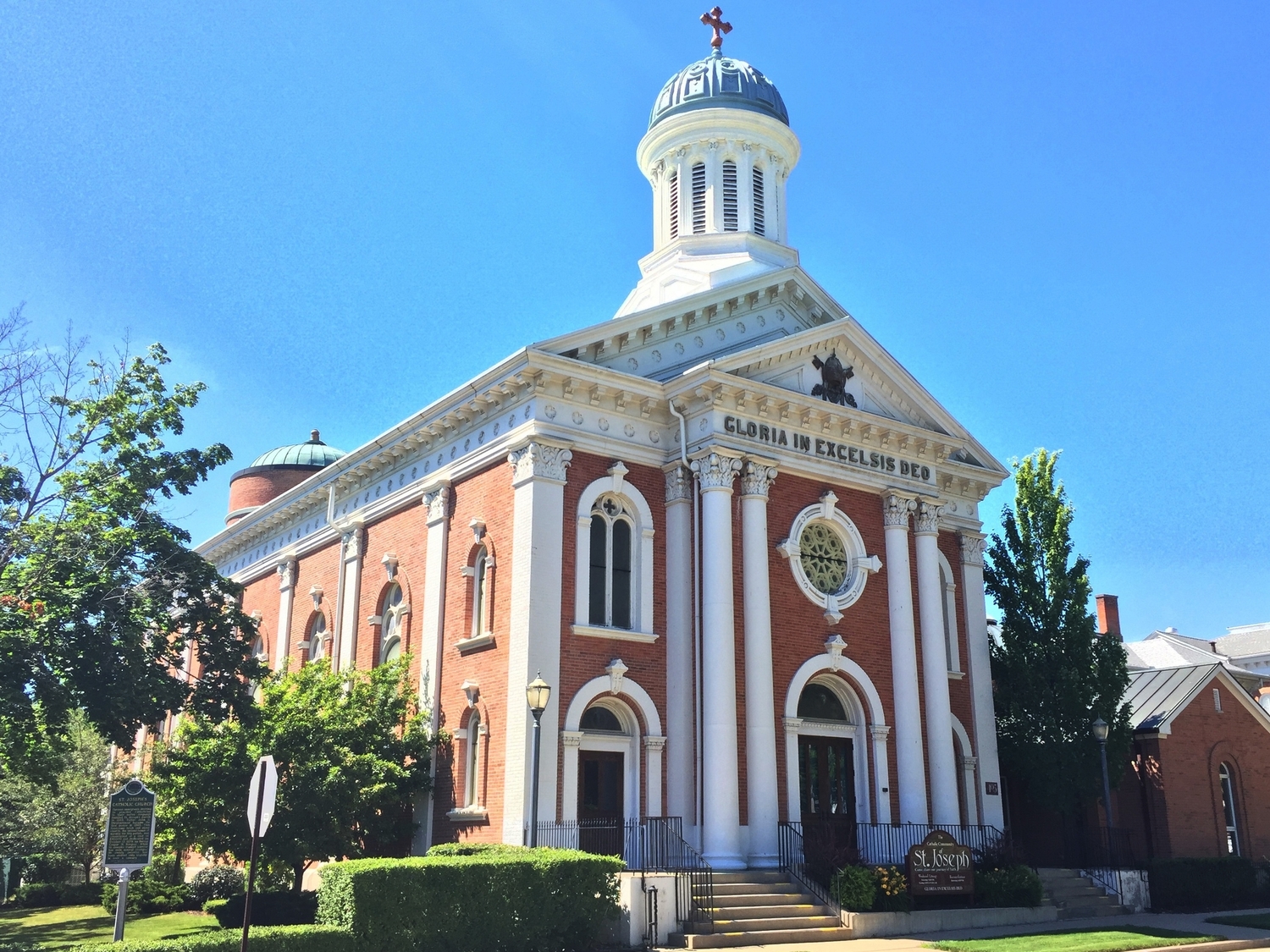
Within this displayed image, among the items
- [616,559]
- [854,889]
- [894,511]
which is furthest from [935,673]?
[616,559]

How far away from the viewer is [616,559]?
2408 centimetres

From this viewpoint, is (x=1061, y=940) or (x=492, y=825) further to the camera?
(x=492, y=825)

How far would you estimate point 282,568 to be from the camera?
33.9m

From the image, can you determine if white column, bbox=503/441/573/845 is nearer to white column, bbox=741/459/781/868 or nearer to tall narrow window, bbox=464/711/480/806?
tall narrow window, bbox=464/711/480/806

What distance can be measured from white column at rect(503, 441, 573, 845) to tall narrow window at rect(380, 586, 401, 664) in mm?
5918

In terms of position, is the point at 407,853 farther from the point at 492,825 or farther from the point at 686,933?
the point at 686,933

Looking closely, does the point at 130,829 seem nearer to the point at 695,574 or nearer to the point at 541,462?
the point at 541,462

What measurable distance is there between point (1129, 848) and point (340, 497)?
22.0 metres

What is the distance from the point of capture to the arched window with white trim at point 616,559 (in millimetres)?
23234

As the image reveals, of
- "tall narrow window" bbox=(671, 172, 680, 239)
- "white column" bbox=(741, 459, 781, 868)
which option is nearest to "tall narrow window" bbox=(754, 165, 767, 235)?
"tall narrow window" bbox=(671, 172, 680, 239)

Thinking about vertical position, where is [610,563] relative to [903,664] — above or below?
above

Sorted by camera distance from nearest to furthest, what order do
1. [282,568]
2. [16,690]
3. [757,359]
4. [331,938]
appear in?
[331,938] → [16,690] → [757,359] → [282,568]

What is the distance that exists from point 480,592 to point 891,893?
9.82m

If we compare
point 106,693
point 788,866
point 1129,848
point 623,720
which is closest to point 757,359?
point 623,720
